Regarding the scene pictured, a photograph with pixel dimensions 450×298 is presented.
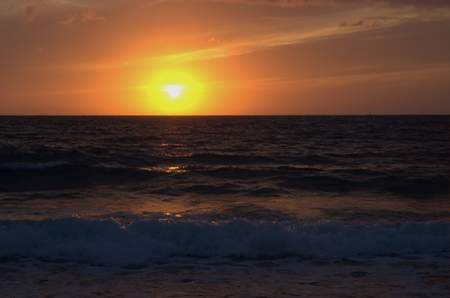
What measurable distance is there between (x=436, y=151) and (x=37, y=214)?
2551 cm

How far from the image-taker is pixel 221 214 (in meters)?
13.9

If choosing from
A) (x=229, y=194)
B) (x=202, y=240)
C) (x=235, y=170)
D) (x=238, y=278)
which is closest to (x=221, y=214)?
(x=202, y=240)

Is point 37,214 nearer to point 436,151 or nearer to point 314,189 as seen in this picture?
point 314,189

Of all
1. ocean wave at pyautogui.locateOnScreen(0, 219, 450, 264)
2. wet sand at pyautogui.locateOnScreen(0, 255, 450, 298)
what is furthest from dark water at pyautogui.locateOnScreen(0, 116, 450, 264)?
wet sand at pyautogui.locateOnScreen(0, 255, 450, 298)

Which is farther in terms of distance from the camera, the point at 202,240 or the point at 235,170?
the point at 235,170

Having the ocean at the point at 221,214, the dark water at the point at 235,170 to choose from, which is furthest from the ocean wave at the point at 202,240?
the dark water at the point at 235,170

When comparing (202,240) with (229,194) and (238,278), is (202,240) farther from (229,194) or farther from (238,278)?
(229,194)

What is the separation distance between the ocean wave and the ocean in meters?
0.02

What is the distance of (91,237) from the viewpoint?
417 inches

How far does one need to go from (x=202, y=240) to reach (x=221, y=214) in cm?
343

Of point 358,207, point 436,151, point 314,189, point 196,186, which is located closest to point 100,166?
point 196,186

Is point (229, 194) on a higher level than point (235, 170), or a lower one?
lower

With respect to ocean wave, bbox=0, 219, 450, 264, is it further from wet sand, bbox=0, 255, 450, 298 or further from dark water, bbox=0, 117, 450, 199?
dark water, bbox=0, 117, 450, 199

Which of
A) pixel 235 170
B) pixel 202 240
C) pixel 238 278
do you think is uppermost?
pixel 235 170
